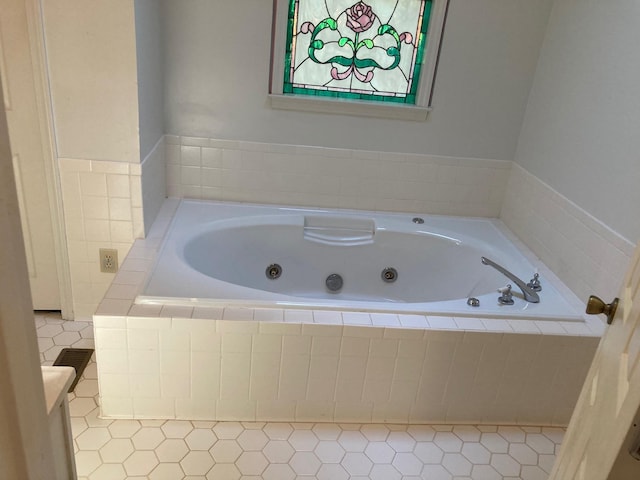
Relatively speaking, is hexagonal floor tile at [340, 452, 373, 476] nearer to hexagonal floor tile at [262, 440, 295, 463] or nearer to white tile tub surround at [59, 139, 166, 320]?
hexagonal floor tile at [262, 440, 295, 463]

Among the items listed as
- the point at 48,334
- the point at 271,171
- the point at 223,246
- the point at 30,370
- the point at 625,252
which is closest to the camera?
the point at 30,370

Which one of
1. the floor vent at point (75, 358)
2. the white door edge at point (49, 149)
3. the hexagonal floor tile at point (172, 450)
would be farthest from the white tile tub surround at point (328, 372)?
the white door edge at point (49, 149)

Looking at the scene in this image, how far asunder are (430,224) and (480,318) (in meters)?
0.89

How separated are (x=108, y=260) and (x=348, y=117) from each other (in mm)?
1332

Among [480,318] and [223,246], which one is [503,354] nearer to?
[480,318]

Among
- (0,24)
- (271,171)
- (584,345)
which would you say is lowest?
(584,345)

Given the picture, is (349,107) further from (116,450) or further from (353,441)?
(116,450)

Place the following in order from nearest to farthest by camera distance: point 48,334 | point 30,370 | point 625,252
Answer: point 30,370
point 625,252
point 48,334

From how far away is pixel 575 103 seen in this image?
7.19 ft

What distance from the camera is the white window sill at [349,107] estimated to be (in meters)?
2.52

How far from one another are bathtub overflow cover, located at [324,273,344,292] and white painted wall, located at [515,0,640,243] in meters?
1.11

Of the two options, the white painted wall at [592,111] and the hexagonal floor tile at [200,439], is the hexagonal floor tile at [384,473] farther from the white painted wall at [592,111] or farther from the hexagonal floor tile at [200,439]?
the white painted wall at [592,111]

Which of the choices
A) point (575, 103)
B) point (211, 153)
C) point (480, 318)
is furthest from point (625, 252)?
point (211, 153)

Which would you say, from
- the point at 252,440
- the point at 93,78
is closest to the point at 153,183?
the point at 93,78
